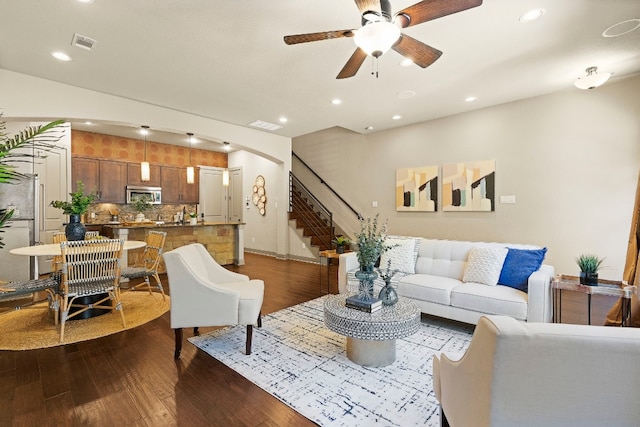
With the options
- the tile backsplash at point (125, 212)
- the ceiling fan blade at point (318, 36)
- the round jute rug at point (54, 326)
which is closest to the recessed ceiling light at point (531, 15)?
the ceiling fan blade at point (318, 36)

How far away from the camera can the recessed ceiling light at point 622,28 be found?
274 cm

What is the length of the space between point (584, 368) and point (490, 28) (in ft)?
10.0

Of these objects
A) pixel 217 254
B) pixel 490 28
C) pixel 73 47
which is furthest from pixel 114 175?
pixel 490 28

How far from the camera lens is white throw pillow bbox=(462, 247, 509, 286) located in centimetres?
312

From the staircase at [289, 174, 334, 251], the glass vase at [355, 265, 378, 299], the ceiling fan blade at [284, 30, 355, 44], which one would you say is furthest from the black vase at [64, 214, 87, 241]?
the staircase at [289, 174, 334, 251]

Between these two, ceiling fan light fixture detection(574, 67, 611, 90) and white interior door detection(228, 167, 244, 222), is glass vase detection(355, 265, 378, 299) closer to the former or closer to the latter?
ceiling fan light fixture detection(574, 67, 611, 90)

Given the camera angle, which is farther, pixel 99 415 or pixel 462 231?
pixel 462 231

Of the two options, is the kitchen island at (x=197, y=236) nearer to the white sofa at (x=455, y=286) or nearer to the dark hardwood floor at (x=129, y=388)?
the dark hardwood floor at (x=129, y=388)

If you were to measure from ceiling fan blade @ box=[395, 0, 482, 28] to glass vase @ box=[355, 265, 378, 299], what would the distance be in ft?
6.23

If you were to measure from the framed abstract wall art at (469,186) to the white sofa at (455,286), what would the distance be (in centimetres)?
191

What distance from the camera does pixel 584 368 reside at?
91cm

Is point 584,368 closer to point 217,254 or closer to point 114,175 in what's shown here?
point 217,254

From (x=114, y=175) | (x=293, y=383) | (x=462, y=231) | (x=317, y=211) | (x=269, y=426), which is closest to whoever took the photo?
(x=269, y=426)

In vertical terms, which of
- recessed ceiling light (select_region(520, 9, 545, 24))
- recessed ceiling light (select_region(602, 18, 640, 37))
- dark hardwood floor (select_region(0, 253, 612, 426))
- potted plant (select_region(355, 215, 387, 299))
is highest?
recessed ceiling light (select_region(602, 18, 640, 37))
